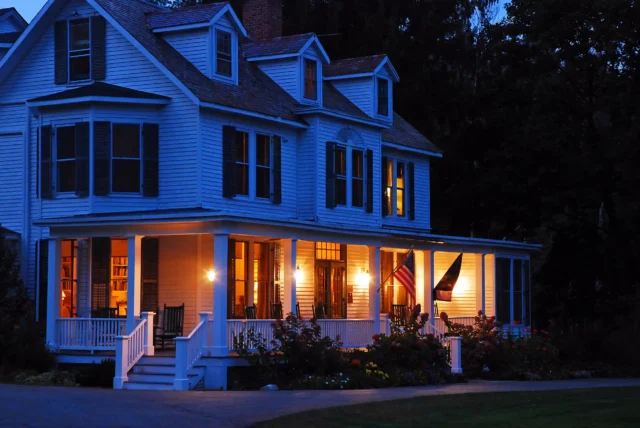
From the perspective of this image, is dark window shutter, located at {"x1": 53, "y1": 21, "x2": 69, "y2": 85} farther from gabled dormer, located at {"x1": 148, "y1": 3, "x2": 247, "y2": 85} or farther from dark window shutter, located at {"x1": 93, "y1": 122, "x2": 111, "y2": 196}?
dark window shutter, located at {"x1": 93, "y1": 122, "x2": 111, "y2": 196}

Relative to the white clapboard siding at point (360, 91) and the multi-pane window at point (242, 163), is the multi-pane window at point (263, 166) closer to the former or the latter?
the multi-pane window at point (242, 163)

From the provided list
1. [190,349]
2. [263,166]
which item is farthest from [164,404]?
[263,166]

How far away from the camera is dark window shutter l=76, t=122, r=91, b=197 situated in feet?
95.6

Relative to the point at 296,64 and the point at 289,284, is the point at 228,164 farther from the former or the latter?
the point at 296,64

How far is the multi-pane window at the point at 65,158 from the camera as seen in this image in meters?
29.6

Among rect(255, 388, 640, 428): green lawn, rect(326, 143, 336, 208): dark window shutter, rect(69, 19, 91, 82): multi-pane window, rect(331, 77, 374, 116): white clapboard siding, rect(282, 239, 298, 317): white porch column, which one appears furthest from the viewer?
rect(331, 77, 374, 116): white clapboard siding

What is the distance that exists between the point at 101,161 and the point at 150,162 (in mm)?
A: 1237

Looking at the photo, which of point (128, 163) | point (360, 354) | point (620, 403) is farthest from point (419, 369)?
point (128, 163)

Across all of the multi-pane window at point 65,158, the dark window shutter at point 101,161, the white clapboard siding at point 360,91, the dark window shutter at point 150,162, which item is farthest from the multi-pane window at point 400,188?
the multi-pane window at point 65,158

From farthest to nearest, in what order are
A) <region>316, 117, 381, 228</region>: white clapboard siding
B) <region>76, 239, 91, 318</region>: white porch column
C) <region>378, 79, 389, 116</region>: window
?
<region>378, 79, 389, 116</region>: window < <region>316, 117, 381, 228</region>: white clapboard siding < <region>76, 239, 91, 318</region>: white porch column

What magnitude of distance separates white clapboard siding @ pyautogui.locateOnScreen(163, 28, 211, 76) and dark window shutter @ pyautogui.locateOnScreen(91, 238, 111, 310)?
5530 mm

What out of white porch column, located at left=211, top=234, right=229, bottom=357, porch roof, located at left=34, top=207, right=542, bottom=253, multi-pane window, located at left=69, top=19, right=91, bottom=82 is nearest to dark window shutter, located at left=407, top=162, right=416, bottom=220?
porch roof, located at left=34, top=207, right=542, bottom=253

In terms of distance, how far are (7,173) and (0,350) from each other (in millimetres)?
5964

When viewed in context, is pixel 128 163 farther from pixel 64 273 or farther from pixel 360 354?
pixel 360 354
